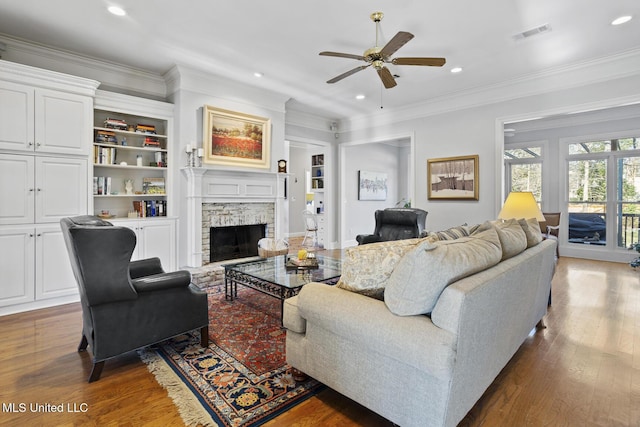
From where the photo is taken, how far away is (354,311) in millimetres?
1547

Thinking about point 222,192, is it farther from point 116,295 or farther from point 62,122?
point 116,295

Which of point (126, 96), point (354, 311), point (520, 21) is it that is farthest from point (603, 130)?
point (126, 96)

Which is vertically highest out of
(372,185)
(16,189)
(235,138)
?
(235,138)

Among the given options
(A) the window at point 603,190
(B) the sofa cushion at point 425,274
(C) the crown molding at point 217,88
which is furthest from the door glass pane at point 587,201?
(B) the sofa cushion at point 425,274

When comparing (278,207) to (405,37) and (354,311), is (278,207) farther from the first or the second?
(354,311)

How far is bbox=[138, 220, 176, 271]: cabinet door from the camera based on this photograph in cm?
409

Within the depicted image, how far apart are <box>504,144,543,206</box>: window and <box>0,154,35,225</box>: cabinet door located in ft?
27.2

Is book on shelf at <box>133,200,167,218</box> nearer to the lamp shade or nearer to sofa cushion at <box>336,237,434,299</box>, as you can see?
sofa cushion at <box>336,237,434,299</box>

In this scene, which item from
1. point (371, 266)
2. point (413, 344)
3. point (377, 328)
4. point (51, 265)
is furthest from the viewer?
point (51, 265)

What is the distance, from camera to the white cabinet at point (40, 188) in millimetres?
3186

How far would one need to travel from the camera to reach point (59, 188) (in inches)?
136

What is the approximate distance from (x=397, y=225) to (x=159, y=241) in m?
3.36

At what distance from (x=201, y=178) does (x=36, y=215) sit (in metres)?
1.78

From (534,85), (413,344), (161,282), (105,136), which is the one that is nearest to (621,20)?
(534,85)
